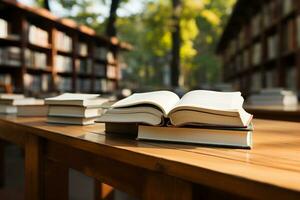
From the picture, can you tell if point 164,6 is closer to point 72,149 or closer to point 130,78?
point 72,149

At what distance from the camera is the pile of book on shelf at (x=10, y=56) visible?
4.43m

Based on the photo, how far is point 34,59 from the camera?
16.6 feet

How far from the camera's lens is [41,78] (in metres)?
5.34

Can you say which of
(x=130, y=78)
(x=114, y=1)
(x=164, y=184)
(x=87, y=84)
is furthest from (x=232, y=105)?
(x=130, y=78)

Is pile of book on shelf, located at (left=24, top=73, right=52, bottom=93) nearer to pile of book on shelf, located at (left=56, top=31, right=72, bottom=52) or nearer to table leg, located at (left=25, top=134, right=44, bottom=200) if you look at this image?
pile of book on shelf, located at (left=56, top=31, right=72, bottom=52)

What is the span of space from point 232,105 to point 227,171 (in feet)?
1.00

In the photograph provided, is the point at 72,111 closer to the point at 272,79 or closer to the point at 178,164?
the point at 178,164

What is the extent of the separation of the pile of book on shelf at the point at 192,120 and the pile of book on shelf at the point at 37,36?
434 centimetres

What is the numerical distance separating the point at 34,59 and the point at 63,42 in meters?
0.84

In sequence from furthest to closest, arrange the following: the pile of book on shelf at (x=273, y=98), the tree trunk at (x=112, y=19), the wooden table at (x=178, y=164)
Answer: the tree trunk at (x=112, y=19) < the pile of book on shelf at (x=273, y=98) < the wooden table at (x=178, y=164)

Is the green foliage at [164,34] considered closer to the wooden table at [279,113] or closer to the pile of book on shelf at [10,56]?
the pile of book on shelf at [10,56]

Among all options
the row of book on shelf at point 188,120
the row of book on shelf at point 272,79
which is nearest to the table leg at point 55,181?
the row of book on shelf at point 188,120

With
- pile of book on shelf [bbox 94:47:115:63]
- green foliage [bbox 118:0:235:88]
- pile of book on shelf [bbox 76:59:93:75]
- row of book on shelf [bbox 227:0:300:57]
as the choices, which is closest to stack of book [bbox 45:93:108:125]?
row of book on shelf [bbox 227:0:300:57]

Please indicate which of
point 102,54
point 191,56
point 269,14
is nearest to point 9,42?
point 102,54
